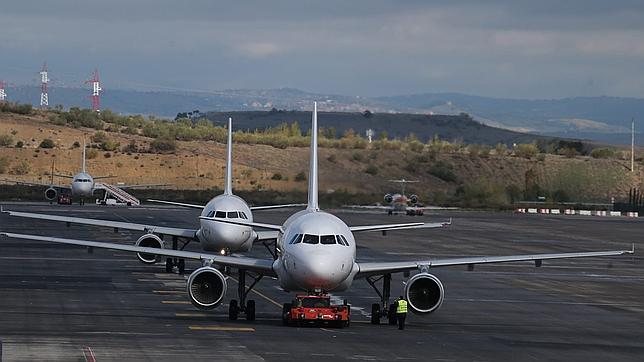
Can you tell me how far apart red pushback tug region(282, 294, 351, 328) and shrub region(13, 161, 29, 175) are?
472 feet

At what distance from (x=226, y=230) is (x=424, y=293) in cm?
1807

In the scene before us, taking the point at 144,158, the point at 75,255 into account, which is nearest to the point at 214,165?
the point at 144,158

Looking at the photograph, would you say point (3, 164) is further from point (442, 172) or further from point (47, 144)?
point (442, 172)

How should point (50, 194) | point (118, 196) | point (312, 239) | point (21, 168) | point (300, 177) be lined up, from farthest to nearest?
point (21, 168)
point (50, 194)
point (118, 196)
point (300, 177)
point (312, 239)

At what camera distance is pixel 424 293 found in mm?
39625

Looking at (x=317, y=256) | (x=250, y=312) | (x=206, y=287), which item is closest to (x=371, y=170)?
(x=250, y=312)

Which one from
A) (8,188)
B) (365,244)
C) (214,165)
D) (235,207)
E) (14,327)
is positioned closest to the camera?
(14,327)

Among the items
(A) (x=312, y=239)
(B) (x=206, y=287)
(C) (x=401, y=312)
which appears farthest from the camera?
(B) (x=206, y=287)

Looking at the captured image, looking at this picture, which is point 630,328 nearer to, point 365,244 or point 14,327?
point 14,327

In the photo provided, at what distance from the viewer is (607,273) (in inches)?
2628

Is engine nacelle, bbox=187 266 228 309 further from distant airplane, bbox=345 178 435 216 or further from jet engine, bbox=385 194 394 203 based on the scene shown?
jet engine, bbox=385 194 394 203

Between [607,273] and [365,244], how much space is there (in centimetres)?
2160

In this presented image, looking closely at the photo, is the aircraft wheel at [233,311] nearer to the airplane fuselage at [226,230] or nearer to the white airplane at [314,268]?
the white airplane at [314,268]

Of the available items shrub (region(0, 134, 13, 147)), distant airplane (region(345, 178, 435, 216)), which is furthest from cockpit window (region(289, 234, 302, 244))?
shrub (region(0, 134, 13, 147))
